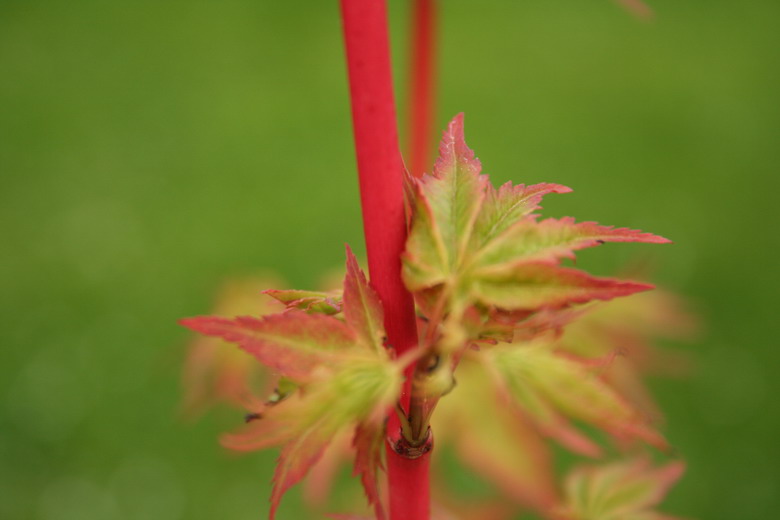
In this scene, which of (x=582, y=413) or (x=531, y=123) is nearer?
(x=582, y=413)

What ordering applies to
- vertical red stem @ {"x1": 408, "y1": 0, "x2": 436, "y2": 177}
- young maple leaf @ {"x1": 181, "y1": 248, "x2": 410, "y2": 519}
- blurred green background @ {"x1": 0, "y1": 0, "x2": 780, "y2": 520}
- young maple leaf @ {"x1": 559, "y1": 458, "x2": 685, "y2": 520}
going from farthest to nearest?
blurred green background @ {"x1": 0, "y1": 0, "x2": 780, "y2": 520}, vertical red stem @ {"x1": 408, "y1": 0, "x2": 436, "y2": 177}, young maple leaf @ {"x1": 559, "y1": 458, "x2": 685, "y2": 520}, young maple leaf @ {"x1": 181, "y1": 248, "x2": 410, "y2": 519}

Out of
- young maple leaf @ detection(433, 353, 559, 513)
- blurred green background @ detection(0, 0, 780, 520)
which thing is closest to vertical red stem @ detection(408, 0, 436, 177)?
young maple leaf @ detection(433, 353, 559, 513)

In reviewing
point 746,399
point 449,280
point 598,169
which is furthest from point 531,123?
point 449,280

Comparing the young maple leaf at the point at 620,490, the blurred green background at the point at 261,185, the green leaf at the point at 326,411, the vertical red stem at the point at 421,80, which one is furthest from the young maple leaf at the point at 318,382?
the blurred green background at the point at 261,185

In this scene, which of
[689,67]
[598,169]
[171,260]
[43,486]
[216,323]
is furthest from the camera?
[689,67]

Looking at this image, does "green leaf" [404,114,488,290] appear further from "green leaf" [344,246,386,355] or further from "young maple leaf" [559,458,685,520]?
"young maple leaf" [559,458,685,520]

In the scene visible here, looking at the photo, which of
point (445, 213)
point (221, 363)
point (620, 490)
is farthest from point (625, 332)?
point (445, 213)

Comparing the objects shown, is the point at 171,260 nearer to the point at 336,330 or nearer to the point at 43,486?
the point at 43,486

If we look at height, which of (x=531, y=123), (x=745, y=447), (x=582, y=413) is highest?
(x=582, y=413)
